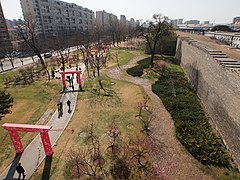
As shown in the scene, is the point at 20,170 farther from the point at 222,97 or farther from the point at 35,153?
the point at 222,97

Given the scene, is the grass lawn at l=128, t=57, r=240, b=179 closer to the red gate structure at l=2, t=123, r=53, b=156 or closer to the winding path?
the winding path

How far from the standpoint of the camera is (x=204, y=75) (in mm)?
22047

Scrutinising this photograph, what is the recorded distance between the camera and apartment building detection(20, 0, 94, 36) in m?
78.2

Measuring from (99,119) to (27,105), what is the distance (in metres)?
10.9

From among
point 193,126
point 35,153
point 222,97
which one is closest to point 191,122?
point 193,126

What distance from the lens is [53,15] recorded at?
290 ft

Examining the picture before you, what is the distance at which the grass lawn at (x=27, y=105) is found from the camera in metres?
15.5

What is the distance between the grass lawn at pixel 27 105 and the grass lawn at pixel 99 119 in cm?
356

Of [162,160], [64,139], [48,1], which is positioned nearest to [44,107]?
[64,139]

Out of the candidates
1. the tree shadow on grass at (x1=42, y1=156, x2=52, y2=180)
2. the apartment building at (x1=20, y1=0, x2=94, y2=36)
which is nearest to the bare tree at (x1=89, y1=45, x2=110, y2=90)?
the tree shadow on grass at (x1=42, y1=156, x2=52, y2=180)

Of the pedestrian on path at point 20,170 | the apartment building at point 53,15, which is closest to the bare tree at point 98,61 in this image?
the pedestrian on path at point 20,170

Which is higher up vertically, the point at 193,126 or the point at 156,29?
the point at 156,29

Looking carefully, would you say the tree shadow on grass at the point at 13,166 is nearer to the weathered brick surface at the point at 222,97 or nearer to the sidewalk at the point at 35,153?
the sidewalk at the point at 35,153

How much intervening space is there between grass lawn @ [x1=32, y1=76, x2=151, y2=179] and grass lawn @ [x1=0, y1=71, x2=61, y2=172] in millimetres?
3564
